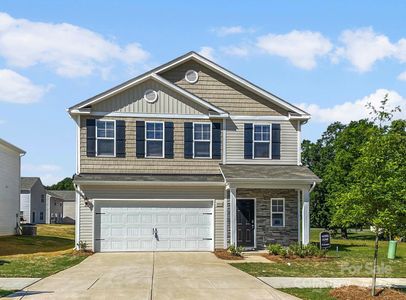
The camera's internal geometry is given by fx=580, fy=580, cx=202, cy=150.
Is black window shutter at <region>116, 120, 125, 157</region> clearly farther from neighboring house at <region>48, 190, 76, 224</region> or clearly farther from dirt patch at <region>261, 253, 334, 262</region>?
neighboring house at <region>48, 190, 76, 224</region>

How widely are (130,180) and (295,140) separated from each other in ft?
26.1

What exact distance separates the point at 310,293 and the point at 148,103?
46.3ft

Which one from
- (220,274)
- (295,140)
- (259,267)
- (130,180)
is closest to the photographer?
(220,274)

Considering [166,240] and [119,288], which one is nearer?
[119,288]

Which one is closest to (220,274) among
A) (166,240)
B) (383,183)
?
(383,183)

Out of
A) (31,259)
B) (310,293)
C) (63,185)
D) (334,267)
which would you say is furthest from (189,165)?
(63,185)

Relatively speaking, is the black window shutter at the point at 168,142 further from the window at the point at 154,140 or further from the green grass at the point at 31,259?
the green grass at the point at 31,259

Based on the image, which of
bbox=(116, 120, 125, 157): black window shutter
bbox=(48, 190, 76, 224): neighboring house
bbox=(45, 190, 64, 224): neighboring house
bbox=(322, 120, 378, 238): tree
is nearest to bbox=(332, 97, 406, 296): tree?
bbox=(116, 120, 125, 157): black window shutter

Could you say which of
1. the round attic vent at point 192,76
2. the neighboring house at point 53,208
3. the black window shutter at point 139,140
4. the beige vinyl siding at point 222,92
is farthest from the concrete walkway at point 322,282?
the neighboring house at point 53,208

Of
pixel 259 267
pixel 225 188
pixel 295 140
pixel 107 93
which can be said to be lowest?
pixel 259 267

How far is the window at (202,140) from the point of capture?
26.2m

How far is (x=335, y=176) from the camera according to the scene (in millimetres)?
44656

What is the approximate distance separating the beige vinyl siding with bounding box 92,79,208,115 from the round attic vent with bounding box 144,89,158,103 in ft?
0.42

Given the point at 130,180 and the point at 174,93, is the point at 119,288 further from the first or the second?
the point at 174,93
